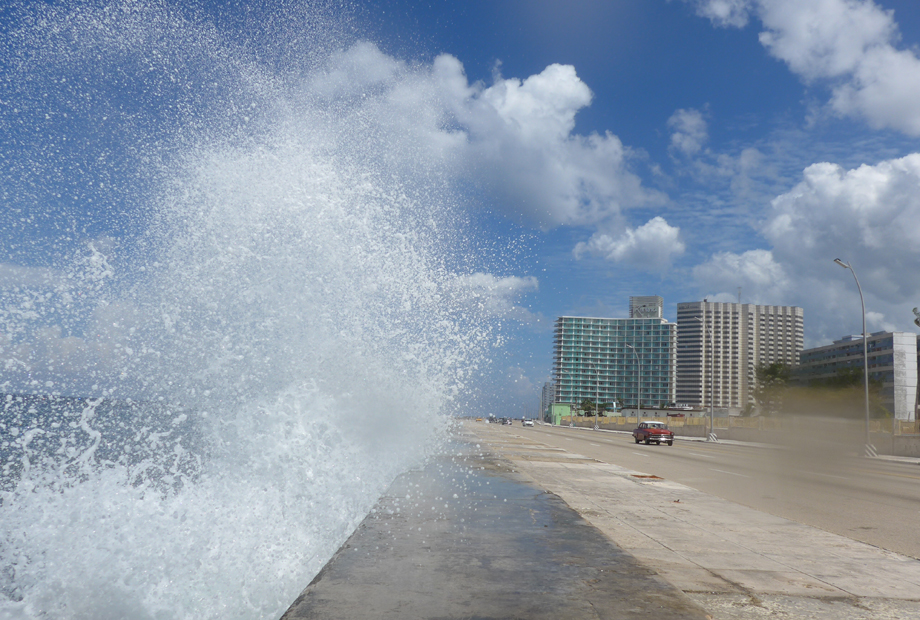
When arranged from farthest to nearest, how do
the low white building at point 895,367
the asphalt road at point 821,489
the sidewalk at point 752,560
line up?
the low white building at point 895,367, the asphalt road at point 821,489, the sidewalk at point 752,560

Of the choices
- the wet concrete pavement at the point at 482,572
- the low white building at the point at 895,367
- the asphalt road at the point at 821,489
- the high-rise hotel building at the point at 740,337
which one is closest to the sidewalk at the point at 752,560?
the wet concrete pavement at the point at 482,572

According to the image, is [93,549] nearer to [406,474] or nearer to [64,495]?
[64,495]

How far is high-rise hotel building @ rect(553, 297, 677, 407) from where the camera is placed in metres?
118

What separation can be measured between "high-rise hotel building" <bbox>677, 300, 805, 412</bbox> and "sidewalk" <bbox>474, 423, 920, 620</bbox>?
25.4 ft

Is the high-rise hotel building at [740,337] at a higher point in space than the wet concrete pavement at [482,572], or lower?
higher

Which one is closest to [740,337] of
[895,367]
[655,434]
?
[895,367]

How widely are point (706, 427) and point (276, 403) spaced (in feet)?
169

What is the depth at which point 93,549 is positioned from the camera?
7.59 m

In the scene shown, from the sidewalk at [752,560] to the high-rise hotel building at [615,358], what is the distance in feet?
338

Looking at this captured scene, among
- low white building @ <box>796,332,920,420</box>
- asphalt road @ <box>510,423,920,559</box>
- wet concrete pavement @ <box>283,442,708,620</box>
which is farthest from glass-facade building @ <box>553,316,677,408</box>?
wet concrete pavement @ <box>283,442,708,620</box>

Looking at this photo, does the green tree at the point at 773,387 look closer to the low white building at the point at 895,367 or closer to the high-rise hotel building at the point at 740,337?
the high-rise hotel building at the point at 740,337

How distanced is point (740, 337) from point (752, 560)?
24323mm

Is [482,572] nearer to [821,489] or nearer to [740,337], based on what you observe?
[821,489]

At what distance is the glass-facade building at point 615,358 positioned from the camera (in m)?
118
